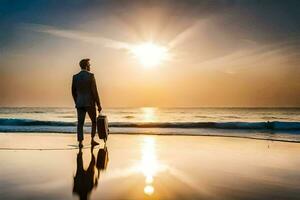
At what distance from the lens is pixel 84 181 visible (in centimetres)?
532

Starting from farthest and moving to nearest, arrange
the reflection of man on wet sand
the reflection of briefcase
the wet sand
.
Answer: the reflection of briefcase < the reflection of man on wet sand < the wet sand

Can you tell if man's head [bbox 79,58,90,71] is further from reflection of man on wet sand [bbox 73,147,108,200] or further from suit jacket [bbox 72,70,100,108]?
reflection of man on wet sand [bbox 73,147,108,200]

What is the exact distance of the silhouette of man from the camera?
452cm

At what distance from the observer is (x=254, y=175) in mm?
5781

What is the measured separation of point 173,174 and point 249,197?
6.02ft

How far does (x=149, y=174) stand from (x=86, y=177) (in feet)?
3.17

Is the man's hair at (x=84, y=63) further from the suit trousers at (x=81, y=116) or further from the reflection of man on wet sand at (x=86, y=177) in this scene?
the reflection of man on wet sand at (x=86, y=177)

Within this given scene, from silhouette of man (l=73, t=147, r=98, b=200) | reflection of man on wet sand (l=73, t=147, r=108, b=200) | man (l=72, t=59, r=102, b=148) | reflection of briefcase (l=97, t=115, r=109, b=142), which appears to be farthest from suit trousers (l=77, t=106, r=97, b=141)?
silhouette of man (l=73, t=147, r=98, b=200)

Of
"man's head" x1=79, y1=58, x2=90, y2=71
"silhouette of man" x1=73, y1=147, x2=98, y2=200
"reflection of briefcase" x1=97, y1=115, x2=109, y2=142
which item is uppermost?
"man's head" x1=79, y1=58, x2=90, y2=71

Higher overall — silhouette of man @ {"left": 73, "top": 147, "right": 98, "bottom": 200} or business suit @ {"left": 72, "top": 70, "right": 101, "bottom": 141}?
business suit @ {"left": 72, "top": 70, "right": 101, "bottom": 141}

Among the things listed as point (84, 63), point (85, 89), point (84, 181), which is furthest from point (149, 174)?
point (84, 63)

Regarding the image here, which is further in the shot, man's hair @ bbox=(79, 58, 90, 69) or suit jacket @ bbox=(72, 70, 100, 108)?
man's hair @ bbox=(79, 58, 90, 69)

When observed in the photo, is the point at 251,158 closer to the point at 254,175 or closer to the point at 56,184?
the point at 254,175

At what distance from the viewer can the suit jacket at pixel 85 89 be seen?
32.9 feet
